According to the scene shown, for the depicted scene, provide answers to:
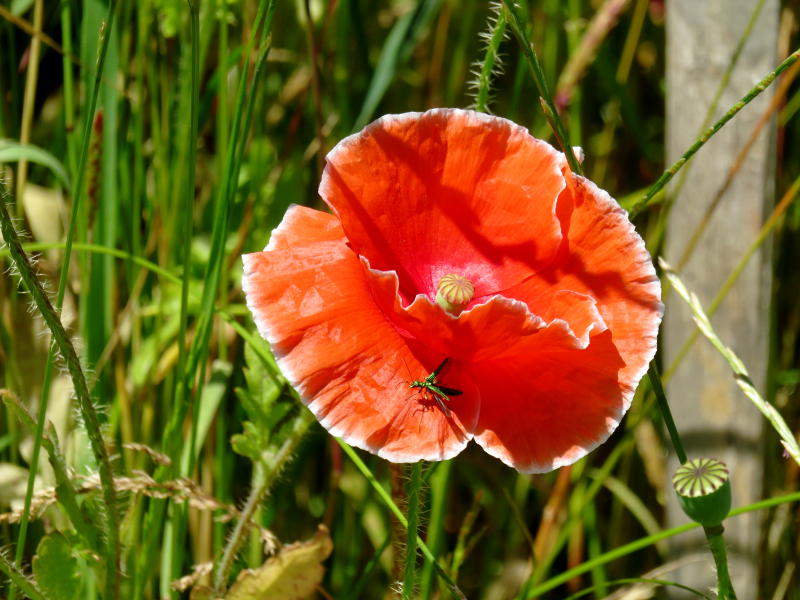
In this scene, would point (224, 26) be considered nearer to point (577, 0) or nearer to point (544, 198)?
point (544, 198)

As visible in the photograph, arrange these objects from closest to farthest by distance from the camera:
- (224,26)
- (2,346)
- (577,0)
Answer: (224,26)
(2,346)
(577,0)

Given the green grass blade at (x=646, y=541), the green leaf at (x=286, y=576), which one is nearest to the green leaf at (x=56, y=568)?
the green leaf at (x=286, y=576)

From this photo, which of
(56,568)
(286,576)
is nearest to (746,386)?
(286,576)

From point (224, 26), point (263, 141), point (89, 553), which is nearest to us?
point (89, 553)

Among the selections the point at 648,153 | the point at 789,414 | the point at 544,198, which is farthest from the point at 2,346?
the point at 789,414

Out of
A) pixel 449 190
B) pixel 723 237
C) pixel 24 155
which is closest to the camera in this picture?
pixel 449 190

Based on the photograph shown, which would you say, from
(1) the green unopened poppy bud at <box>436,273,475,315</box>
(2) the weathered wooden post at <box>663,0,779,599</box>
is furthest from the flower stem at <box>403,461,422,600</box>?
(2) the weathered wooden post at <box>663,0,779,599</box>

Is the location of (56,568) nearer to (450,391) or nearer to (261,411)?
(261,411)

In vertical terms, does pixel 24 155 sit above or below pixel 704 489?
above
